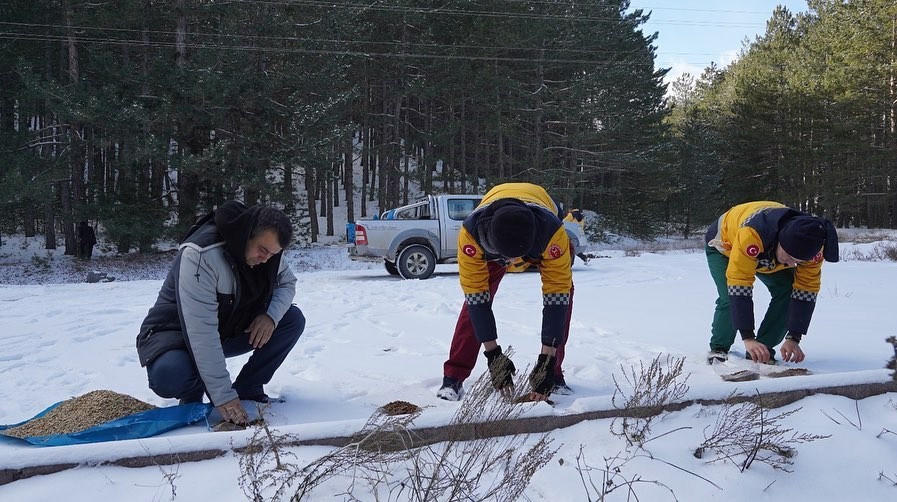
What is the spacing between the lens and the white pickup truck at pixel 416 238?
11.8 metres

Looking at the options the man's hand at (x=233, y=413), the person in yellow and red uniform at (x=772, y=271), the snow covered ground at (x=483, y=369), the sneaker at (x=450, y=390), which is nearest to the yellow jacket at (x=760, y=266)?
the person in yellow and red uniform at (x=772, y=271)

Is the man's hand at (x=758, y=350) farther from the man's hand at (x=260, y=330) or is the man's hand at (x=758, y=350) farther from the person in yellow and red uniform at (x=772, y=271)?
the man's hand at (x=260, y=330)

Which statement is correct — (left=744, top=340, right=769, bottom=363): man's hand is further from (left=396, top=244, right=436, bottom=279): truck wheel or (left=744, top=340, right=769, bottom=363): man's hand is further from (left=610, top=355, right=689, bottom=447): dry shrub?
(left=396, top=244, right=436, bottom=279): truck wheel

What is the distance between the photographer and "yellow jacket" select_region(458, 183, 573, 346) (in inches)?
134

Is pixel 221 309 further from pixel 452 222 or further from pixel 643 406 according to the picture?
pixel 452 222

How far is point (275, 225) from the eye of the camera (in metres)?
3.05

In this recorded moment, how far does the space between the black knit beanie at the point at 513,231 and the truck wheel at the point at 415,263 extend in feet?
28.7

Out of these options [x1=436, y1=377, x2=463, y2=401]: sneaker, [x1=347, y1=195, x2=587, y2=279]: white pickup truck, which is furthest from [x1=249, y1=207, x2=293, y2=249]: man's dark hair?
[x1=347, y1=195, x2=587, y2=279]: white pickup truck

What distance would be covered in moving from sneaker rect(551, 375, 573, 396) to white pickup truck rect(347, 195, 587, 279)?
26.6 feet

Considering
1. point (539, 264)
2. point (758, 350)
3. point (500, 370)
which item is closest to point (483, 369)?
point (539, 264)

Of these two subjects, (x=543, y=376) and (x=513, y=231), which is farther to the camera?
(x=543, y=376)

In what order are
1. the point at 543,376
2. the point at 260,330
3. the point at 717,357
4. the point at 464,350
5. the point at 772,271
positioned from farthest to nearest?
the point at 717,357 → the point at 772,271 → the point at 464,350 → the point at 260,330 → the point at 543,376

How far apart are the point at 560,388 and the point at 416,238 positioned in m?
8.37

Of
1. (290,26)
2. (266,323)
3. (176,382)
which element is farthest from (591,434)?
(290,26)
